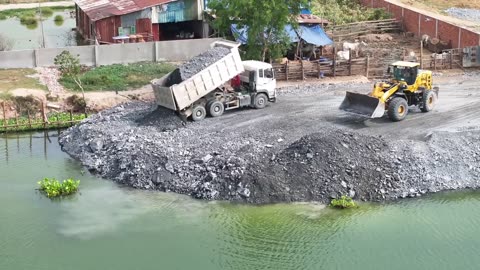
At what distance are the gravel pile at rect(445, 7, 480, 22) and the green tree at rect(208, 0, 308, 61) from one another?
1672 centimetres

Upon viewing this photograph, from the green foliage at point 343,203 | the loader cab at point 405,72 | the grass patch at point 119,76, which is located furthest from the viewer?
the grass patch at point 119,76

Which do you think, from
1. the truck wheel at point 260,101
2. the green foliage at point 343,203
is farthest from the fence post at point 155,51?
the green foliage at point 343,203

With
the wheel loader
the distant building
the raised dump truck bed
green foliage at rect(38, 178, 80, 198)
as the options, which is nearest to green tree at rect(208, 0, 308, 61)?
the raised dump truck bed

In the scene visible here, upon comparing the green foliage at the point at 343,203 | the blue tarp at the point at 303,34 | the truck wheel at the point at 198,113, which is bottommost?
the green foliage at the point at 343,203

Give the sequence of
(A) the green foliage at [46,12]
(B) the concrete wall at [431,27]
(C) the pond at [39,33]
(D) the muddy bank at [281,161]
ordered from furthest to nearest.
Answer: (A) the green foliage at [46,12] → (C) the pond at [39,33] → (B) the concrete wall at [431,27] → (D) the muddy bank at [281,161]

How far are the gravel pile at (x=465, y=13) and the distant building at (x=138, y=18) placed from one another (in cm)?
1785

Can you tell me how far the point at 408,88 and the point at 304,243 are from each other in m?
10.3

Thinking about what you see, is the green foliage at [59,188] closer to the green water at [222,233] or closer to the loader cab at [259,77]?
the green water at [222,233]

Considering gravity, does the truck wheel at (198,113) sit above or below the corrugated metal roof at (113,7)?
below

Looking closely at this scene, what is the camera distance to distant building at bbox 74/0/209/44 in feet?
133

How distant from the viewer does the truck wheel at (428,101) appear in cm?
2747

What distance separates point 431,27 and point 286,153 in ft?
72.3

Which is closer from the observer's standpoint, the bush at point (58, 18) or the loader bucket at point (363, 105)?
the loader bucket at point (363, 105)

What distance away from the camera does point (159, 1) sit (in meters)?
41.3
